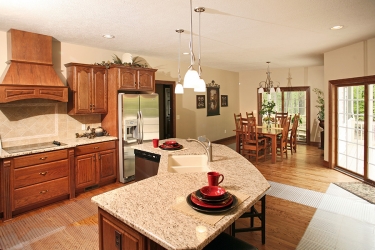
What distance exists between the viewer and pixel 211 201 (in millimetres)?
1450

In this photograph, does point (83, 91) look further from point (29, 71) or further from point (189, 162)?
point (189, 162)

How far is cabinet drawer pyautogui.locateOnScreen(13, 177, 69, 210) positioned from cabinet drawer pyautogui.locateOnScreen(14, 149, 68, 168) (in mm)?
329

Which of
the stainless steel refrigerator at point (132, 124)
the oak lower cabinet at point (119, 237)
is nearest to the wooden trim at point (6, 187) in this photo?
the stainless steel refrigerator at point (132, 124)

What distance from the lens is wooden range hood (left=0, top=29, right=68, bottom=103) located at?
10.8 ft

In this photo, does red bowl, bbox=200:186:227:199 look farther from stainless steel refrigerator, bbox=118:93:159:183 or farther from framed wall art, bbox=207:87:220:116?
framed wall art, bbox=207:87:220:116

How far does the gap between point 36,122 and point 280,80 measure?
7357 millimetres

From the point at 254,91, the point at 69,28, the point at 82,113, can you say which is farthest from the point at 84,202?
the point at 254,91

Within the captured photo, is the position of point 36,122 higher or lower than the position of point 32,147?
higher

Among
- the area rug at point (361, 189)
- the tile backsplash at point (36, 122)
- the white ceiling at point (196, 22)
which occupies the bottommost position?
the area rug at point (361, 189)

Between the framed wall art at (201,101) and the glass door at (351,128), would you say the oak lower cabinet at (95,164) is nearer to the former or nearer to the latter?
the framed wall art at (201,101)

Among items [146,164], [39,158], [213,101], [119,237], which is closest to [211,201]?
[119,237]

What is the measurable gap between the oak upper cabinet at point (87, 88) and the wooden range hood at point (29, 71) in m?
0.29

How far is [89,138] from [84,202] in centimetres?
115

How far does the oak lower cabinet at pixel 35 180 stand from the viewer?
3166 mm
